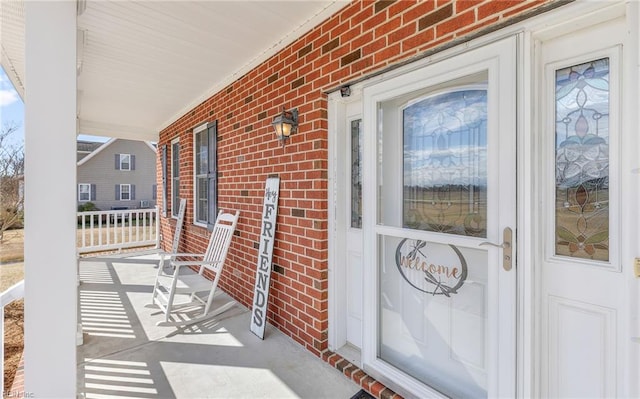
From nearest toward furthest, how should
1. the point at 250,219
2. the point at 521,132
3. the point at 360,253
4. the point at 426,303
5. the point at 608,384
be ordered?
the point at 608,384
the point at 521,132
the point at 426,303
the point at 360,253
the point at 250,219

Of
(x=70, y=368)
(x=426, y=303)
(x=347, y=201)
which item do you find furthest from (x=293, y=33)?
(x=70, y=368)

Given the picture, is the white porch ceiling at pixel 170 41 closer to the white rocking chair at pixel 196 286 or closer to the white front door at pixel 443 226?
the white front door at pixel 443 226

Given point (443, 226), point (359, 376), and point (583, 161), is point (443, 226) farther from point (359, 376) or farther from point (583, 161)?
point (359, 376)

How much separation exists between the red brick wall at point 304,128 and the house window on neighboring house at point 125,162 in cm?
1683

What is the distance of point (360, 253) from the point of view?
2.45 m

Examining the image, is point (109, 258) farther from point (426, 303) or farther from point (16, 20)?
point (426, 303)

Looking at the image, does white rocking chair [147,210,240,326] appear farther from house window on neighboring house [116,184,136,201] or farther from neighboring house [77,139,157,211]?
house window on neighboring house [116,184,136,201]

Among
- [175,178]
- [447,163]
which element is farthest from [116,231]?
[447,163]

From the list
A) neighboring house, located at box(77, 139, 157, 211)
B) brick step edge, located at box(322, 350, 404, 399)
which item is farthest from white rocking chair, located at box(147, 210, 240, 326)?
neighboring house, located at box(77, 139, 157, 211)

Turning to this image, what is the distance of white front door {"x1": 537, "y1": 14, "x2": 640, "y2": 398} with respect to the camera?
129 cm

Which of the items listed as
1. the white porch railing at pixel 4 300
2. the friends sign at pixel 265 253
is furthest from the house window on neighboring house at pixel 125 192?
the white porch railing at pixel 4 300

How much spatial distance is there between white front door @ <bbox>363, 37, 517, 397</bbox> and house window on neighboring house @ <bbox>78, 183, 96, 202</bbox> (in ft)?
63.9

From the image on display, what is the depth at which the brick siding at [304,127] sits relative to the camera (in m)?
Result: 1.75

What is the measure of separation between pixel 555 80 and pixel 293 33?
199 centimetres
